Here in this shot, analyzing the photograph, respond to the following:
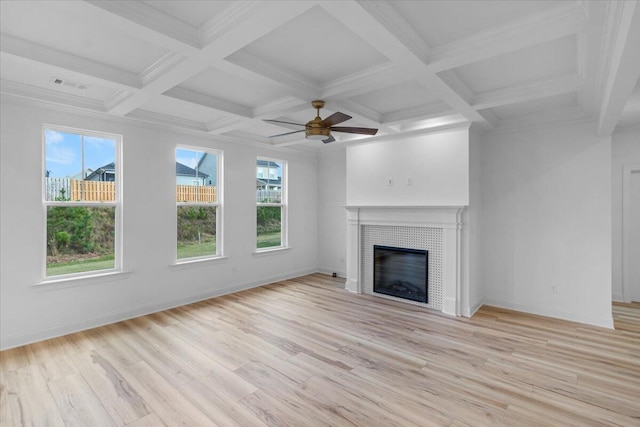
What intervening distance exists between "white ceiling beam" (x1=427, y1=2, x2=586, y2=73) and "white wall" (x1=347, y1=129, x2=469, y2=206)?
83.5 inches

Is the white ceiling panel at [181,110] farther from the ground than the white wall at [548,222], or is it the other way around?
the white ceiling panel at [181,110]

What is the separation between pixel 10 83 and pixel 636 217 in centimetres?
814

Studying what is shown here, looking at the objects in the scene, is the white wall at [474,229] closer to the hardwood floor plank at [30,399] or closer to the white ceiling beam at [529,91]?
the white ceiling beam at [529,91]

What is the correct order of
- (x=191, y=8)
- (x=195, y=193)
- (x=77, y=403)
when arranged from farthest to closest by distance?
(x=195, y=193) < (x=77, y=403) < (x=191, y=8)

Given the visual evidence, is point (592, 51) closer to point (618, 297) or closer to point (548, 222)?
point (548, 222)

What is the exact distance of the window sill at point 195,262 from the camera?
477 centimetres

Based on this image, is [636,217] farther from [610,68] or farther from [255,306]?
[255,306]

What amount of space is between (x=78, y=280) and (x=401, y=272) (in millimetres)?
4361

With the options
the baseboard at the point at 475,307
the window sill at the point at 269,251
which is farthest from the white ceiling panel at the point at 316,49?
the window sill at the point at 269,251

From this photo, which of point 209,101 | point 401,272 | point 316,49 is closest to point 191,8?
point 316,49

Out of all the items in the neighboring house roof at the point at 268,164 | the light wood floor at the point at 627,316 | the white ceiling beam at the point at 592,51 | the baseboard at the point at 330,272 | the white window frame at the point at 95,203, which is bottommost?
the light wood floor at the point at 627,316

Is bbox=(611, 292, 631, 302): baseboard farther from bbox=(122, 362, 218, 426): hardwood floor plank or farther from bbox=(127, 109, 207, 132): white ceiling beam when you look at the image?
bbox=(127, 109, 207, 132): white ceiling beam

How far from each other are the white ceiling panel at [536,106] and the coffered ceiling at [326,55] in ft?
0.09

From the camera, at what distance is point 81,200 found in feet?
12.9
